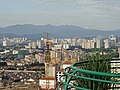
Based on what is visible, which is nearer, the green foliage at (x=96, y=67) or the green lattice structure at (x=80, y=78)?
the green lattice structure at (x=80, y=78)

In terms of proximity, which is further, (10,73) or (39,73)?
(10,73)

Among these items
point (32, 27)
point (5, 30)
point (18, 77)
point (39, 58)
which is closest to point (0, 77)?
point (18, 77)

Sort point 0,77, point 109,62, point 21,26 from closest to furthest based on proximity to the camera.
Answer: point 109,62 < point 0,77 < point 21,26

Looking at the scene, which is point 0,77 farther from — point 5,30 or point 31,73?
point 5,30

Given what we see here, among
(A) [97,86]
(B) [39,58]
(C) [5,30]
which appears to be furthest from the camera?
(C) [5,30]

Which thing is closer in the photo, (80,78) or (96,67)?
(80,78)

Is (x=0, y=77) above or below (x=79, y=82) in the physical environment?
below

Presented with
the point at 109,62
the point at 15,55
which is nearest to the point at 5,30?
the point at 15,55

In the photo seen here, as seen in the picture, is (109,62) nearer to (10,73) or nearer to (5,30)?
(10,73)

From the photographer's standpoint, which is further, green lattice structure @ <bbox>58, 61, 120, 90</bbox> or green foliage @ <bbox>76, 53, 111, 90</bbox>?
green foliage @ <bbox>76, 53, 111, 90</bbox>
